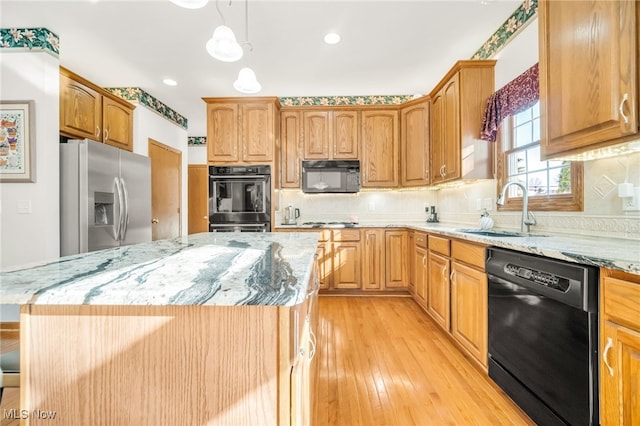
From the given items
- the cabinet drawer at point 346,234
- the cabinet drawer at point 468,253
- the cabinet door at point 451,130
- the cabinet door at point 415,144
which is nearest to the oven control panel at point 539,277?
the cabinet drawer at point 468,253

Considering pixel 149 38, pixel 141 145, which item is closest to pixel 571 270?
pixel 149 38

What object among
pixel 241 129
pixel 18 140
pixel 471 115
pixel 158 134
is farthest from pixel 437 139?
pixel 18 140

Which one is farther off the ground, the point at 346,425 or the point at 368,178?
the point at 368,178

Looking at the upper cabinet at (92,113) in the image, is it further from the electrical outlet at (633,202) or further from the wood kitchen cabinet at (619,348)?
the electrical outlet at (633,202)

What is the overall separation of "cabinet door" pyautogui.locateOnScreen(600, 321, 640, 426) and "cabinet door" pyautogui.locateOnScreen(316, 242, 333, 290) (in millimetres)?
2605

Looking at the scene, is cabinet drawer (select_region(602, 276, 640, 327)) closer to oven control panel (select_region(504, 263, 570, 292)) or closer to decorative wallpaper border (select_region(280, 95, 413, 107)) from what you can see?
oven control panel (select_region(504, 263, 570, 292))

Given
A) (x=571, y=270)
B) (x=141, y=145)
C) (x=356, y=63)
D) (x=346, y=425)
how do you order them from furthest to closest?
(x=141, y=145), (x=356, y=63), (x=346, y=425), (x=571, y=270)

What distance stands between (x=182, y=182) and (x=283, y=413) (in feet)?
16.2

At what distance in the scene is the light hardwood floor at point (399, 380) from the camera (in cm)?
147

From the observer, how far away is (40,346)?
2.11 feet

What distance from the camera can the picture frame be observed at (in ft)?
8.04

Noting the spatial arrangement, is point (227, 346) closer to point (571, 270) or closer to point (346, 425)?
point (346, 425)

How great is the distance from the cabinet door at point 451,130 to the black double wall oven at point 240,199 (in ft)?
6.83

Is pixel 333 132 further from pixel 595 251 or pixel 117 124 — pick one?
pixel 595 251
